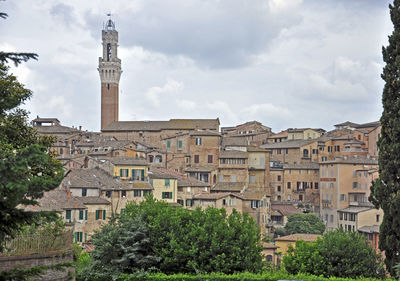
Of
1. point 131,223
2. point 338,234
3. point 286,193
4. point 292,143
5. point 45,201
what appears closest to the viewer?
point 131,223

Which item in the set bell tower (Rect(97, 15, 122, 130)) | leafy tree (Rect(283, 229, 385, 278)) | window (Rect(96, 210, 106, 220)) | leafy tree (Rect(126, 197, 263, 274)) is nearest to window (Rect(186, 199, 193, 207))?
window (Rect(96, 210, 106, 220))

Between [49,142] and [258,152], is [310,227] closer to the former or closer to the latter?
[258,152]

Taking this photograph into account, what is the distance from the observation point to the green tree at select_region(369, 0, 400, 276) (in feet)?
79.9

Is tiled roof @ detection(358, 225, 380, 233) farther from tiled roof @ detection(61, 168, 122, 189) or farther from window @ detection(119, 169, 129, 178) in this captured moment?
tiled roof @ detection(61, 168, 122, 189)

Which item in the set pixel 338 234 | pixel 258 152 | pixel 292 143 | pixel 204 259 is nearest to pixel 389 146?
pixel 338 234

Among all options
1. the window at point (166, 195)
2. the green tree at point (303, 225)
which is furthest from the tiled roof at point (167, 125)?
the window at point (166, 195)

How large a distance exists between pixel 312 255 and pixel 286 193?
60.9m

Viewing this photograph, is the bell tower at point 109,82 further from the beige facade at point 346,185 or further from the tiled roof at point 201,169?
the beige facade at point 346,185

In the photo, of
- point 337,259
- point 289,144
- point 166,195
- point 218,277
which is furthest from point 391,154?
point 289,144

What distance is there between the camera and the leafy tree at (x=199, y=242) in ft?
81.2

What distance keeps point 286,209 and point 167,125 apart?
27696 mm

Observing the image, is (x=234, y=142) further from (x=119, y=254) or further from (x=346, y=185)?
(x=119, y=254)

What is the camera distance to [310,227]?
65.2m

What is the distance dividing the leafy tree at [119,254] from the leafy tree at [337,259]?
6.61 meters
